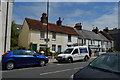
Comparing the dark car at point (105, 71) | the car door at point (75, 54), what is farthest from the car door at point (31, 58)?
the dark car at point (105, 71)

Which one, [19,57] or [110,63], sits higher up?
[110,63]

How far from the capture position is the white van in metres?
13.1

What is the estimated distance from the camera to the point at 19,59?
30.8 ft

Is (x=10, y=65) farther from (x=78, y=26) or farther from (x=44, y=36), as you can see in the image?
(x=78, y=26)

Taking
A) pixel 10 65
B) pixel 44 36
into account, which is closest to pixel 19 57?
pixel 10 65

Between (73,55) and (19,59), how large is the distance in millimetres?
6276

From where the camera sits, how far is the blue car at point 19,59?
894 cm

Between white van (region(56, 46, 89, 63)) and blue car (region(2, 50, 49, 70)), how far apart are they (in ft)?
9.75

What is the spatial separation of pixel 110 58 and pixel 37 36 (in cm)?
1811

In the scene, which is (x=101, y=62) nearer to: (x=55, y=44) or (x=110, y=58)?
(x=110, y=58)

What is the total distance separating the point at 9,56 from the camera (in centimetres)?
909

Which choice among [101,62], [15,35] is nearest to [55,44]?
[15,35]

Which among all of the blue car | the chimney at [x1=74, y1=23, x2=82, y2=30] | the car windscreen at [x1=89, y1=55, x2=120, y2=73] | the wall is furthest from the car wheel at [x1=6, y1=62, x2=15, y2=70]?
the chimney at [x1=74, y1=23, x2=82, y2=30]

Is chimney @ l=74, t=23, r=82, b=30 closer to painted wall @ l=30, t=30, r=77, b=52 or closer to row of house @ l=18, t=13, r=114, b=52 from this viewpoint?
row of house @ l=18, t=13, r=114, b=52
